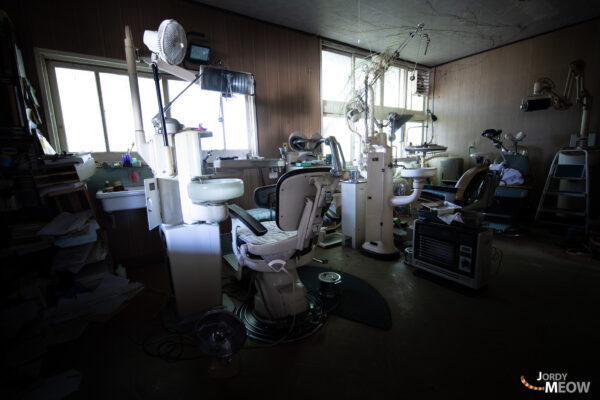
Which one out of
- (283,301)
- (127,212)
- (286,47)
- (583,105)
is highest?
(286,47)

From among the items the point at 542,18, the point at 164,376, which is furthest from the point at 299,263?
the point at 542,18

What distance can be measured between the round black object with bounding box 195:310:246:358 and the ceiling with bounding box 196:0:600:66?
3.41 meters

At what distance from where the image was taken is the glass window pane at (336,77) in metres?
4.19

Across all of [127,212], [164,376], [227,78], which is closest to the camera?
[164,376]

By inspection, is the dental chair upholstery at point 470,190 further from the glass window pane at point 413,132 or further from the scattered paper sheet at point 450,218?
the glass window pane at point 413,132

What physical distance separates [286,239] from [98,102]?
2656mm

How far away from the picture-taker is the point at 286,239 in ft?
4.90

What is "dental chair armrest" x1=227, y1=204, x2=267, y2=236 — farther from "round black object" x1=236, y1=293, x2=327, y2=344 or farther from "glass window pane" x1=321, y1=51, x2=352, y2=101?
"glass window pane" x1=321, y1=51, x2=352, y2=101

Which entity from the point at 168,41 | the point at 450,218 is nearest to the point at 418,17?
the point at 450,218

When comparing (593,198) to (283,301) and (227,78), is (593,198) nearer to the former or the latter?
(283,301)

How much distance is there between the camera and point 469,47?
4.60m

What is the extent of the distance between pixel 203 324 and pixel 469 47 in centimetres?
615

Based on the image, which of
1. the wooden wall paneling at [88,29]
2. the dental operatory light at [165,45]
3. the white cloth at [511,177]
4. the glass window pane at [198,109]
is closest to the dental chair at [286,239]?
the dental operatory light at [165,45]

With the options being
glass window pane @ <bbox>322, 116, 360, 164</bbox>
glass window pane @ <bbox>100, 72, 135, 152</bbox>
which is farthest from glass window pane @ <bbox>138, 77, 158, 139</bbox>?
glass window pane @ <bbox>322, 116, 360, 164</bbox>
